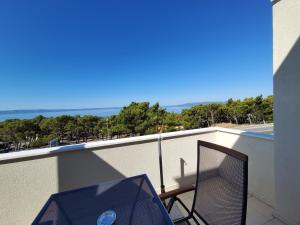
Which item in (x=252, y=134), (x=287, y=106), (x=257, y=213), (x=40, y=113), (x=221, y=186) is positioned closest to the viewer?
(x=221, y=186)

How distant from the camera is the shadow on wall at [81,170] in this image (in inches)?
72.7

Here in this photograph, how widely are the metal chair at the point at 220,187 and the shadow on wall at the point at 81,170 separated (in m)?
1.09

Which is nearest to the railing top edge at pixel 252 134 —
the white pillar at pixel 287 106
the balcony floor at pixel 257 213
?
the white pillar at pixel 287 106

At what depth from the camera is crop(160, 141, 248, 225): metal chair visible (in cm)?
88

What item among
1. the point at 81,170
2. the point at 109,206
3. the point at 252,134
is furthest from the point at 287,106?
the point at 81,170

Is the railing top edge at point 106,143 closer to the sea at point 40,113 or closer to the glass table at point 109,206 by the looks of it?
the glass table at point 109,206

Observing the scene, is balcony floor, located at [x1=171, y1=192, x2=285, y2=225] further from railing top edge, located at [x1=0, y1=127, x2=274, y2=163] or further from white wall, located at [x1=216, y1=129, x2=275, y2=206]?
railing top edge, located at [x1=0, y1=127, x2=274, y2=163]

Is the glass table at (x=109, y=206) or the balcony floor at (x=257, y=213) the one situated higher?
the glass table at (x=109, y=206)

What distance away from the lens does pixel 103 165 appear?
203cm

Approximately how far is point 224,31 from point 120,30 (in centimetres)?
489

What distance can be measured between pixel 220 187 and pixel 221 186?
0.04ft

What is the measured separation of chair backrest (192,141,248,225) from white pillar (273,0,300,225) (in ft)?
3.24

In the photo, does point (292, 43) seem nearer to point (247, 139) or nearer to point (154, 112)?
point (247, 139)

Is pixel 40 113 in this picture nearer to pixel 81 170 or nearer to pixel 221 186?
pixel 81 170
